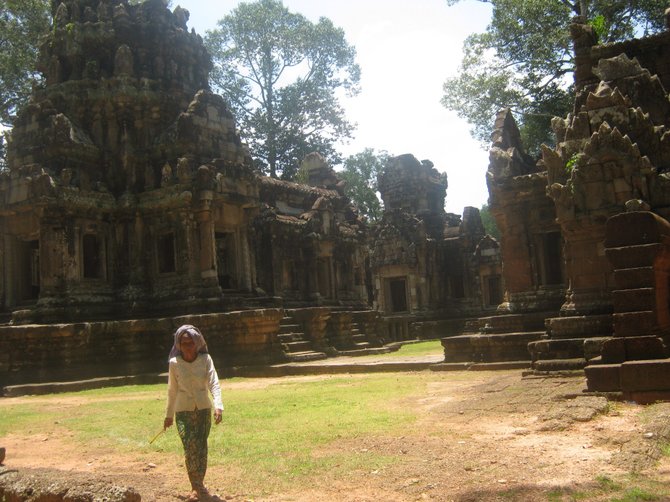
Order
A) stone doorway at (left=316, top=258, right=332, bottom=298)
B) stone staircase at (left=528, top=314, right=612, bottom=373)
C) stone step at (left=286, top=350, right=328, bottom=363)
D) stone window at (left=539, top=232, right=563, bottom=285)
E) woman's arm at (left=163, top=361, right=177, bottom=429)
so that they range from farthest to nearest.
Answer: stone doorway at (left=316, top=258, right=332, bottom=298)
stone step at (left=286, top=350, right=328, bottom=363)
stone window at (left=539, top=232, right=563, bottom=285)
stone staircase at (left=528, top=314, right=612, bottom=373)
woman's arm at (left=163, top=361, right=177, bottom=429)

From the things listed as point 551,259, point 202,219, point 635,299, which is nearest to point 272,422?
point 635,299

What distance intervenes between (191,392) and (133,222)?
1397 cm

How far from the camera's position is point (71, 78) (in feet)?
64.3

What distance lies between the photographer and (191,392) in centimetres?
529

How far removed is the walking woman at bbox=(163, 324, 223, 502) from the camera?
17.1ft

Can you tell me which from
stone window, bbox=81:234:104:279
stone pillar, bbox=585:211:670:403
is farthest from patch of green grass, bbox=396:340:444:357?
stone pillar, bbox=585:211:670:403

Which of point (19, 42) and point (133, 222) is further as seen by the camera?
point (19, 42)

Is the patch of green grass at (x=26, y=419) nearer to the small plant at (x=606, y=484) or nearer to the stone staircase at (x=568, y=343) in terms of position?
the small plant at (x=606, y=484)

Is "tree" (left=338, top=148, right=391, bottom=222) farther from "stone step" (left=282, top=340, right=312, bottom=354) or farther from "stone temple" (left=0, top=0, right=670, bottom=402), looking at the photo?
"stone step" (left=282, top=340, right=312, bottom=354)

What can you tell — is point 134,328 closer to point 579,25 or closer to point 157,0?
point 157,0

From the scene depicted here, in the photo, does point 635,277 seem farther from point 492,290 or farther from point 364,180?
point 364,180

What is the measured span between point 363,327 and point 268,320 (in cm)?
782

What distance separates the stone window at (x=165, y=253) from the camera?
18438mm

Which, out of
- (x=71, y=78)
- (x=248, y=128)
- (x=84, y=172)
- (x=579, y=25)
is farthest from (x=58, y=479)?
(x=248, y=128)
